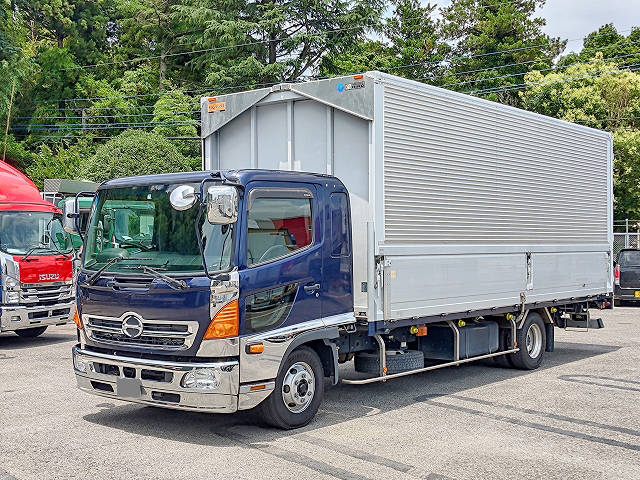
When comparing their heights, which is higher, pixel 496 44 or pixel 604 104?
pixel 496 44

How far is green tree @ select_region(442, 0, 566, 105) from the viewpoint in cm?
4369

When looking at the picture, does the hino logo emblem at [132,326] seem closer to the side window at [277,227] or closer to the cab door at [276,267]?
the cab door at [276,267]

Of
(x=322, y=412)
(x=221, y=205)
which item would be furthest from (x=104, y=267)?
(x=322, y=412)

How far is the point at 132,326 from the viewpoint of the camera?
721cm

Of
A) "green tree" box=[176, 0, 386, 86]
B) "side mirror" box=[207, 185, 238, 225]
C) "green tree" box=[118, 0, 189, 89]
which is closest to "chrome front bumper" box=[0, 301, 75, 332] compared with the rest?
"side mirror" box=[207, 185, 238, 225]

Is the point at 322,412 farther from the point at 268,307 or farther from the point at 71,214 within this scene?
the point at 71,214

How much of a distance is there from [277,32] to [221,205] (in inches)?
1196

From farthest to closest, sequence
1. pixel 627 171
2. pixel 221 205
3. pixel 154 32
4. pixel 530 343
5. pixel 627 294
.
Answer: pixel 154 32
pixel 627 171
pixel 627 294
pixel 530 343
pixel 221 205

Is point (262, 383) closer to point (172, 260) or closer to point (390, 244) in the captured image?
point (172, 260)

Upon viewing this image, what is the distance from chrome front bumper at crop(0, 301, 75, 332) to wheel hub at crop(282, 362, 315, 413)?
7375 mm

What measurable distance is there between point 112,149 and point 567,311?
20810 millimetres

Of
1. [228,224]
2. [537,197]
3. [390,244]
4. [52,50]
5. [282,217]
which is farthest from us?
[52,50]

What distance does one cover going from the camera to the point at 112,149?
29219 millimetres

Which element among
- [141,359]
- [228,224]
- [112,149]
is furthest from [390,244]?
[112,149]
